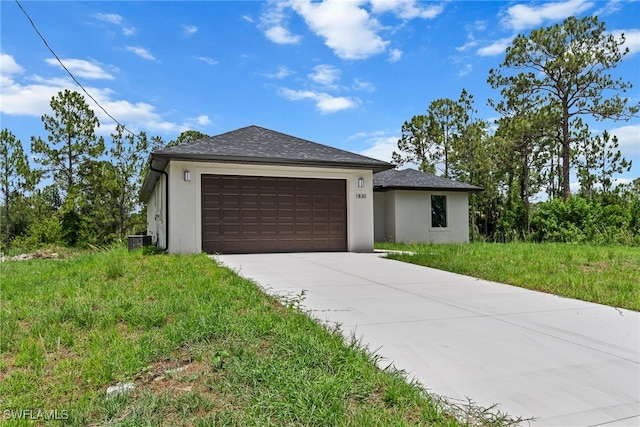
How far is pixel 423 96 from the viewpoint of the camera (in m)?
25.6

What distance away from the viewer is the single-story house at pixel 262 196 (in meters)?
10.6

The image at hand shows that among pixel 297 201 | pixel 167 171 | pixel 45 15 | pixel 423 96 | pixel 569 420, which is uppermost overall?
pixel 423 96

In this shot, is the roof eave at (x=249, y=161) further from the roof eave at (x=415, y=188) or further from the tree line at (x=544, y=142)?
the tree line at (x=544, y=142)

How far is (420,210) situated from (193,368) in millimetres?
14685

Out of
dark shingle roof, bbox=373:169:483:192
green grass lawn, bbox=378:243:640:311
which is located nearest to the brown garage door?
green grass lawn, bbox=378:243:640:311

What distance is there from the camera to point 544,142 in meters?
24.6

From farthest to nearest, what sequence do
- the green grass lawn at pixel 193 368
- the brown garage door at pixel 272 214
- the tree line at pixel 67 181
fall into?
the tree line at pixel 67 181
the brown garage door at pixel 272 214
the green grass lawn at pixel 193 368

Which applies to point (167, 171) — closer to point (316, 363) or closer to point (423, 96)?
point (316, 363)

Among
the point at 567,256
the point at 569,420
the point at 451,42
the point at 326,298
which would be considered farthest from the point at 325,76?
the point at 569,420

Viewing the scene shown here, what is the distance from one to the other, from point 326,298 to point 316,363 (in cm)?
240

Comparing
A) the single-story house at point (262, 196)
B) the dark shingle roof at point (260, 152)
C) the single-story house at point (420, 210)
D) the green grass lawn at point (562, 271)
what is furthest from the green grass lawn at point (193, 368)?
the single-story house at point (420, 210)

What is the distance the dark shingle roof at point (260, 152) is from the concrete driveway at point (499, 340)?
5.01m

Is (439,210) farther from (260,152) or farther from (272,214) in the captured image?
(260,152)

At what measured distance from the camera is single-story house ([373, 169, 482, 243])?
16250 mm
